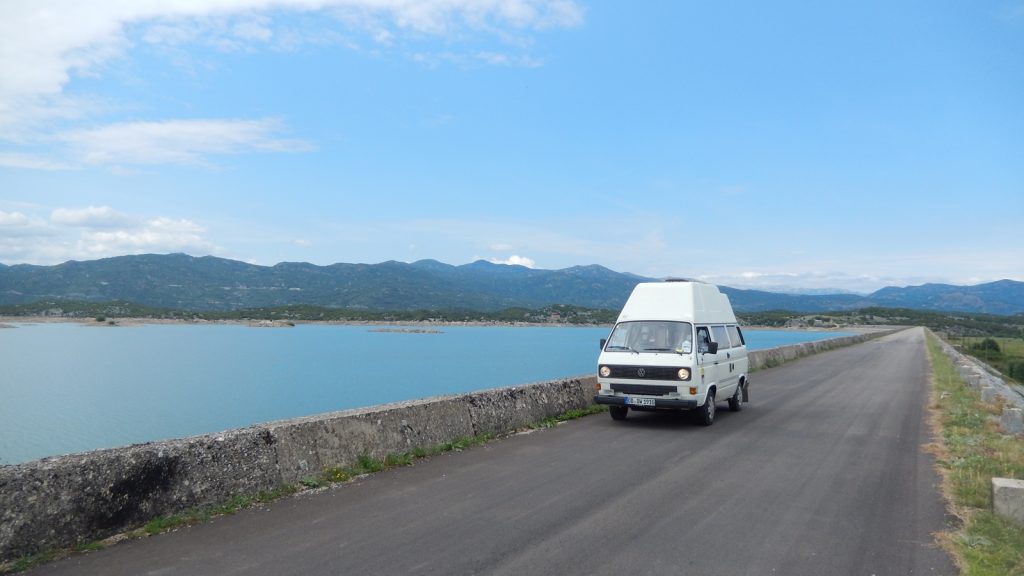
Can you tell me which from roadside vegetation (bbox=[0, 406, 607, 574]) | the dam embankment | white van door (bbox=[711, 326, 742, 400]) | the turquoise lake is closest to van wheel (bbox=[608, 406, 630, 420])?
white van door (bbox=[711, 326, 742, 400])

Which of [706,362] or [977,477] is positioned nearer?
[977,477]

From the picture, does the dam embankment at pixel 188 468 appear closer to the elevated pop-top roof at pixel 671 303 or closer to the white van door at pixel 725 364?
the elevated pop-top roof at pixel 671 303

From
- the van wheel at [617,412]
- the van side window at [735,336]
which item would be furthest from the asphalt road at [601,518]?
the van side window at [735,336]

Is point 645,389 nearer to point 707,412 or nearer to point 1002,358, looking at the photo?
point 707,412

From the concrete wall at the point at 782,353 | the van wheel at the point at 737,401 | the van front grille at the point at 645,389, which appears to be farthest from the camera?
the concrete wall at the point at 782,353

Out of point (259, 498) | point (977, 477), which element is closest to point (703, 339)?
point (977, 477)

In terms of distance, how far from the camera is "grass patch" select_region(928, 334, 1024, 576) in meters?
5.47

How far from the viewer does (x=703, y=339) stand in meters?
12.6

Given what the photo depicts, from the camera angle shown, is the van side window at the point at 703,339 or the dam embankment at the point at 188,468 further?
the van side window at the point at 703,339

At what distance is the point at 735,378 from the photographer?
14.4 m

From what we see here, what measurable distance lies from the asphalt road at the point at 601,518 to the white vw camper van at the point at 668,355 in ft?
3.65

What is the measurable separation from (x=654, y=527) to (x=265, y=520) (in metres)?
3.67

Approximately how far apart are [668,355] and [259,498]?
7.62 m

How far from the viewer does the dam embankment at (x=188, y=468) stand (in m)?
5.15
